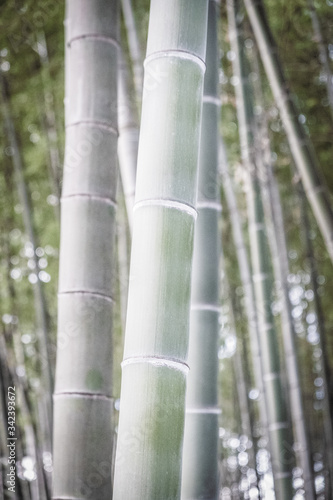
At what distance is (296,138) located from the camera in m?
2.65

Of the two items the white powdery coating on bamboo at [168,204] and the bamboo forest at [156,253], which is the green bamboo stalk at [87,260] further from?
the white powdery coating on bamboo at [168,204]

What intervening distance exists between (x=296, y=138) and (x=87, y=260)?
125 cm

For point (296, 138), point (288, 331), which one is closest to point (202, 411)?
point (296, 138)

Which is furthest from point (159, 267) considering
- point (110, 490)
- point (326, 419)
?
point (326, 419)

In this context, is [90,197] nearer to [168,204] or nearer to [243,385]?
[168,204]

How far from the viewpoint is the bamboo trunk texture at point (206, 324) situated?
174cm

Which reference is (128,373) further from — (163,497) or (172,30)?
(172,30)

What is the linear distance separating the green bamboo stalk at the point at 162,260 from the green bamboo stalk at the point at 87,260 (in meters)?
0.47

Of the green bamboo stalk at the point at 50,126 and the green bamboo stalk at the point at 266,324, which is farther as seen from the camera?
the green bamboo stalk at the point at 50,126

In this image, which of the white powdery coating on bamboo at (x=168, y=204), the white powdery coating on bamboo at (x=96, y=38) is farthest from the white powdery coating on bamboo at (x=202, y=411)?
the white powdery coating on bamboo at (x=96, y=38)

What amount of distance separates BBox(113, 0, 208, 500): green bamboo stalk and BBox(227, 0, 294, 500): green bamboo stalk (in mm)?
1919

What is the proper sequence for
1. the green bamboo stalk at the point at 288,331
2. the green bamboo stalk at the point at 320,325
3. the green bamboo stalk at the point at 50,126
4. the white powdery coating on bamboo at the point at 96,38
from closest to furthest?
the white powdery coating on bamboo at the point at 96,38 < the green bamboo stalk at the point at 288,331 < the green bamboo stalk at the point at 320,325 < the green bamboo stalk at the point at 50,126

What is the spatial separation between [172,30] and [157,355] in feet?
2.45

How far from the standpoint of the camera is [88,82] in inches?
76.7
